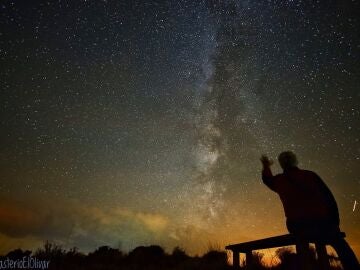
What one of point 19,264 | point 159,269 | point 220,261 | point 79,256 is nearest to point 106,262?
point 79,256

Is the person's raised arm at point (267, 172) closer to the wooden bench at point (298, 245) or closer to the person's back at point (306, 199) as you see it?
the person's back at point (306, 199)

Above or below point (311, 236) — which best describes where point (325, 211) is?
above

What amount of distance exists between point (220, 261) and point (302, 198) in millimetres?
6543

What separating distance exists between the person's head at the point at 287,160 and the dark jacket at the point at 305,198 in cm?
8

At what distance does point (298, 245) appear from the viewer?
169 inches

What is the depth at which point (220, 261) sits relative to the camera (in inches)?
400

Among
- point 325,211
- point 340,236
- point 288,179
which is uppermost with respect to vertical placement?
point 288,179

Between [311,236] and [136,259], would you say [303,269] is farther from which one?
[136,259]

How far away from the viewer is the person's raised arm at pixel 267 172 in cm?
509

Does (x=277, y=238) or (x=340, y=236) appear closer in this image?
(x=340, y=236)

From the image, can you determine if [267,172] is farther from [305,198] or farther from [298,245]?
[298,245]

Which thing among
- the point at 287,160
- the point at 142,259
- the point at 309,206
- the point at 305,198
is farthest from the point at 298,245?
the point at 142,259

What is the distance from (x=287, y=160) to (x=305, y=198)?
671 mm

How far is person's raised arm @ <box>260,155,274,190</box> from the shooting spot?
5094 millimetres
